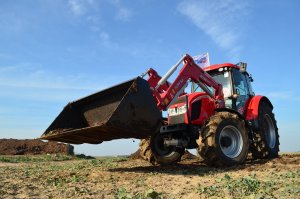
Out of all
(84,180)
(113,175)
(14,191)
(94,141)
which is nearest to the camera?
(14,191)

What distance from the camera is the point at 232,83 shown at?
10570mm

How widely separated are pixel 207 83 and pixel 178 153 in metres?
2.00

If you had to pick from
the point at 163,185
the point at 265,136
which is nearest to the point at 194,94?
the point at 265,136

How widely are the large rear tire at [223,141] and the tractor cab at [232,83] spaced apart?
3.57 ft

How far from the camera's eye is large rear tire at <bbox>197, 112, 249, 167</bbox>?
848 cm

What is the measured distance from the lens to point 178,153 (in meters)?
10.3

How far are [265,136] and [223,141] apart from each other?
2.25 metres

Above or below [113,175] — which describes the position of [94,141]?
above

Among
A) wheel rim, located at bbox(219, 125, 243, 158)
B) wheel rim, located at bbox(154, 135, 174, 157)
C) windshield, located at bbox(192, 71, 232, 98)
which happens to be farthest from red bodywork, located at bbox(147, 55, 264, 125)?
wheel rim, located at bbox(154, 135, 174, 157)

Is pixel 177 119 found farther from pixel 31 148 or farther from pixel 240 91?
pixel 31 148

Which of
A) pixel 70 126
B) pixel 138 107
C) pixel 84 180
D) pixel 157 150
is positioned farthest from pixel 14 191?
pixel 157 150

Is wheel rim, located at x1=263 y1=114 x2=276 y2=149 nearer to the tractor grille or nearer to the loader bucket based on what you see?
the tractor grille

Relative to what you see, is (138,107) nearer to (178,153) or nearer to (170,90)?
(170,90)

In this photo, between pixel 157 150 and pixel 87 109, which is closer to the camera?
pixel 87 109
